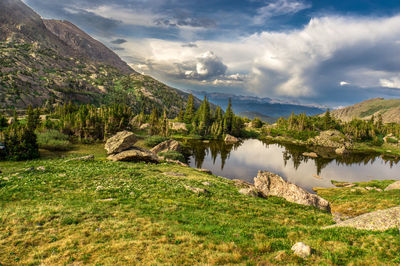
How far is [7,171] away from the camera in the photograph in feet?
90.6

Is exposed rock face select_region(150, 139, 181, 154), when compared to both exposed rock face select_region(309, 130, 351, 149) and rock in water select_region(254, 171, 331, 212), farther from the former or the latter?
exposed rock face select_region(309, 130, 351, 149)

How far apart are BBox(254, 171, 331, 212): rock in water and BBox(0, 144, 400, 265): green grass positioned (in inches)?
108

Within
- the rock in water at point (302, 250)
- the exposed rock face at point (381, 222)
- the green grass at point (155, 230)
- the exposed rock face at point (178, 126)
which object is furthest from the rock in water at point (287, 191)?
the exposed rock face at point (178, 126)

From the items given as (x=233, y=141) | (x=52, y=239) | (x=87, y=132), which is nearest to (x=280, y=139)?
(x=233, y=141)

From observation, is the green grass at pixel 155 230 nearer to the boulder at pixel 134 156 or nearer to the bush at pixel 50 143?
the boulder at pixel 134 156

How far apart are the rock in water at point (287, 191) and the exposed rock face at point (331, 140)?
4852 inches

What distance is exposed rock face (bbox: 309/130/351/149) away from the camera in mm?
130425

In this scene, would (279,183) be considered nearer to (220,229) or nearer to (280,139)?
(220,229)

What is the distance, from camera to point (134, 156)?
4506 centimetres

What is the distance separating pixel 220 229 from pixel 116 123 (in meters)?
86.6

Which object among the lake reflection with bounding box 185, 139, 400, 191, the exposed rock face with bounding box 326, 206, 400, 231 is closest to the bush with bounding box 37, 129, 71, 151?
the lake reflection with bounding box 185, 139, 400, 191

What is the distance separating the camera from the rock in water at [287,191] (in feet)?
92.3

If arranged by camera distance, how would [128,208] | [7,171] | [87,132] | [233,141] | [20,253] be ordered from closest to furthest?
[20,253] → [128,208] → [7,171] → [87,132] → [233,141]

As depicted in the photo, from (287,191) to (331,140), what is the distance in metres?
133
